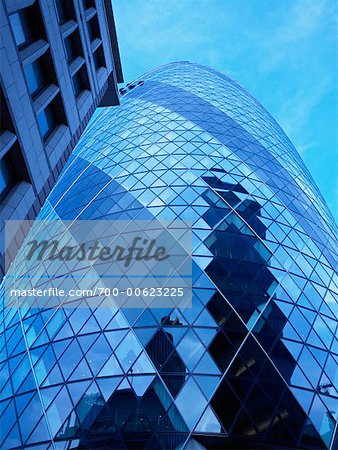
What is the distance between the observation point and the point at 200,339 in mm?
16984

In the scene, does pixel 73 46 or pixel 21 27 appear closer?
pixel 21 27

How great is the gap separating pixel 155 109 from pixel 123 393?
1297 inches

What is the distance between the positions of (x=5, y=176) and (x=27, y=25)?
18.9 ft

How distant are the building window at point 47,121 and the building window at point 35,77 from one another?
101 cm

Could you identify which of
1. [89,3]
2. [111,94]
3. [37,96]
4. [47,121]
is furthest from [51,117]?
[111,94]

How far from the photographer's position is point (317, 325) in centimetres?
2041

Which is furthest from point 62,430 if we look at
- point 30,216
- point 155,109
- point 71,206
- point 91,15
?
point 155,109

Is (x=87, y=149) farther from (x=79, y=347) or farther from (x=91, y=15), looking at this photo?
(x=79, y=347)

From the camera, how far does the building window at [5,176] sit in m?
11.4

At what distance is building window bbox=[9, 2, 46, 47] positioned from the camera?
1171 cm

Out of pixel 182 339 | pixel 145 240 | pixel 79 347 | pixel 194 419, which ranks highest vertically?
pixel 145 240

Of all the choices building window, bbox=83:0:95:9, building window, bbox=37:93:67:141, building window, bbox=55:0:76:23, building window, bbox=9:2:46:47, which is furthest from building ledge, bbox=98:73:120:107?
building window, bbox=9:2:46:47

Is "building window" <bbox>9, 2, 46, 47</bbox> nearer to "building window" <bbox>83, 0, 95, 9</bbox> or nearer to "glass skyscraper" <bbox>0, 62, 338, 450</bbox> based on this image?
"building window" <bbox>83, 0, 95, 9</bbox>

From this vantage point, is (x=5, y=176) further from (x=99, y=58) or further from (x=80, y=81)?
(x=99, y=58)
